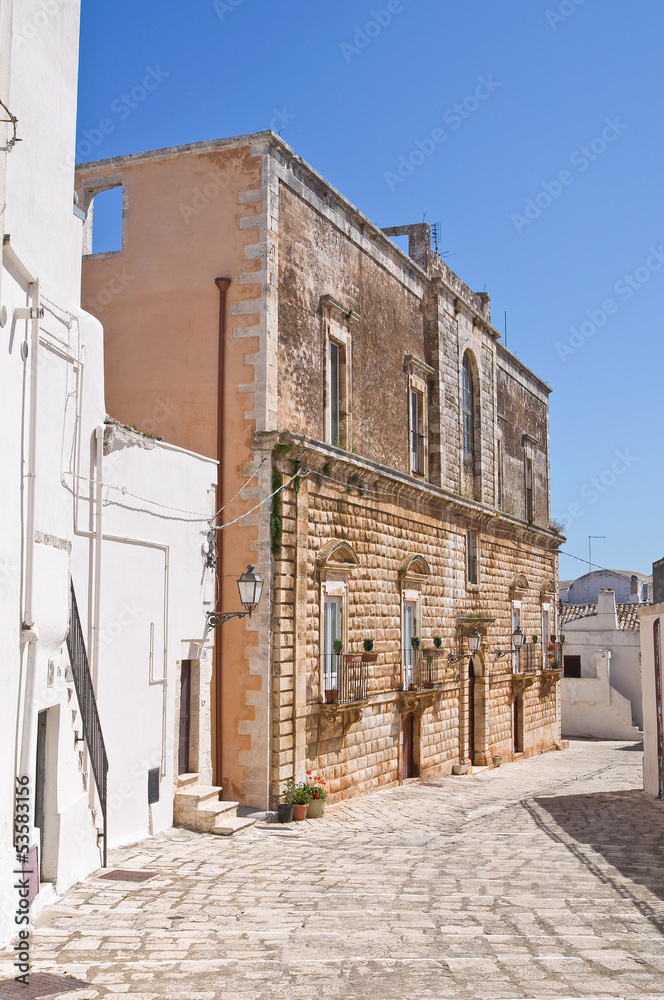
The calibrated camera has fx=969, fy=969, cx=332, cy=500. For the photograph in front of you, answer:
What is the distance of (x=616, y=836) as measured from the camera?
39.7 ft

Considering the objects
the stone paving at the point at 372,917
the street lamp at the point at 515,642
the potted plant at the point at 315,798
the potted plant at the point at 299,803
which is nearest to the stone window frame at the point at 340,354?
the potted plant at the point at 315,798

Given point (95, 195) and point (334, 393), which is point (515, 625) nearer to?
point (334, 393)

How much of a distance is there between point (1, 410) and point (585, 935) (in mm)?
5849

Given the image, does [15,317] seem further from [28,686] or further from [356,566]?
[356,566]

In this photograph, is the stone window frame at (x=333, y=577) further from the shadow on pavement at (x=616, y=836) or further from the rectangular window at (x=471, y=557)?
the rectangular window at (x=471, y=557)

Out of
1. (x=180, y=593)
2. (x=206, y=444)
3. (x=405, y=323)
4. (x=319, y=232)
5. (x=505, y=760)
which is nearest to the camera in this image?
(x=180, y=593)

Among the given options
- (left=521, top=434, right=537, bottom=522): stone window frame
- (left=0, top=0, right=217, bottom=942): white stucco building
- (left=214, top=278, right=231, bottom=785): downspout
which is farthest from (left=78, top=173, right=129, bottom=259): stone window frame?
(left=521, top=434, right=537, bottom=522): stone window frame

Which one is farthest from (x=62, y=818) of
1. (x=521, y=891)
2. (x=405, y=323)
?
(x=405, y=323)

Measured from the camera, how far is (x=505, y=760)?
24.0 metres

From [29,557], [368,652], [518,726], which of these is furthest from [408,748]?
[29,557]

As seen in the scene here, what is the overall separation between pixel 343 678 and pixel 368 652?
3.39ft

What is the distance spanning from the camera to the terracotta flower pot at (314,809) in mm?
13609

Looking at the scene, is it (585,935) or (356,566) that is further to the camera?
(356,566)

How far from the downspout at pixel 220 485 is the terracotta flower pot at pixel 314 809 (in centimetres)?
135
